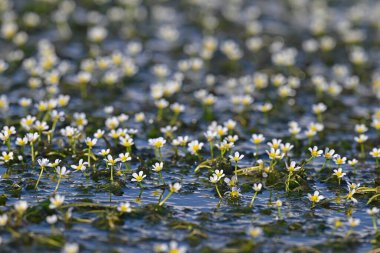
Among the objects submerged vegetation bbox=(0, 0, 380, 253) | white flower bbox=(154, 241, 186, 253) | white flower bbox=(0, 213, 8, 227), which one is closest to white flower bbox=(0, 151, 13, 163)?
submerged vegetation bbox=(0, 0, 380, 253)

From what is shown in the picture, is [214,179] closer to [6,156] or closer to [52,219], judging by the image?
[52,219]

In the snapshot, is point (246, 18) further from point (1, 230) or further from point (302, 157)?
point (1, 230)

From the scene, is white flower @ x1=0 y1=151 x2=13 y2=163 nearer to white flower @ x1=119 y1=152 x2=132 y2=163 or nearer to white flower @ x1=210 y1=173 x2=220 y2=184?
white flower @ x1=119 y1=152 x2=132 y2=163

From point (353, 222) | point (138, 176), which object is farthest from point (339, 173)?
point (138, 176)

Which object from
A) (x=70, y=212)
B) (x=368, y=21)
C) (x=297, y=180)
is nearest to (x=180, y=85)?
(x=297, y=180)

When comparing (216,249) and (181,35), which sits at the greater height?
(181,35)

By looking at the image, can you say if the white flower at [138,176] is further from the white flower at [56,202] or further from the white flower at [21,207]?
the white flower at [21,207]

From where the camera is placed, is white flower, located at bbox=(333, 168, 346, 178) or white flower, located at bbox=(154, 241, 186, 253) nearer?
white flower, located at bbox=(154, 241, 186, 253)

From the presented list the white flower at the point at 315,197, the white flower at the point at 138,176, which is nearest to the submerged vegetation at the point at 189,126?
the white flower at the point at 315,197

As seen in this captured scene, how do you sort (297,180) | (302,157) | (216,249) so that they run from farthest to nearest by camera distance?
(302,157) < (297,180) < (216,249)
